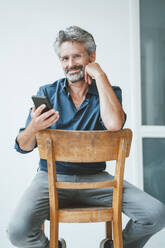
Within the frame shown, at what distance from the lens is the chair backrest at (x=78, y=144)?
120 cm

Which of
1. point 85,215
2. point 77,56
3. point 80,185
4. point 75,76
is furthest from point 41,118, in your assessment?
point 77,56

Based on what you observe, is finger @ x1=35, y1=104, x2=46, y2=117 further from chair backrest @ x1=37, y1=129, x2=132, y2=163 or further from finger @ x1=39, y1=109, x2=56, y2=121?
chair backrest @ x1=37, y1=129, x2=132, y2=163

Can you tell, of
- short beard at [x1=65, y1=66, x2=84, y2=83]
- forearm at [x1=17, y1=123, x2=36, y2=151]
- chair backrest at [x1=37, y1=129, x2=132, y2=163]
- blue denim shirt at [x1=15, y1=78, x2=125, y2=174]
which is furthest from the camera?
short beard at [x1=65, y1=66, x2=84, y2=83]

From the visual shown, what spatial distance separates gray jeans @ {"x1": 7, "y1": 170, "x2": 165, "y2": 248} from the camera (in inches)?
49.9

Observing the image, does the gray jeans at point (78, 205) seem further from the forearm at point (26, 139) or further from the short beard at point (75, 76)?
the short beard at point (75, 76)

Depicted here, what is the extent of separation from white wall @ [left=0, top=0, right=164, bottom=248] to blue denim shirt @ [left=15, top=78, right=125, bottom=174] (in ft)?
1.98

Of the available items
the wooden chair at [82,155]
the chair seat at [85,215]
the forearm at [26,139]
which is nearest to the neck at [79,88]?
the forearm at [26,139]

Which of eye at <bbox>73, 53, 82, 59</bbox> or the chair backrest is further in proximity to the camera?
eye at <bbox>73, 53, 82, 59</bbox>

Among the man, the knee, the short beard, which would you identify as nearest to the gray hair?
the man

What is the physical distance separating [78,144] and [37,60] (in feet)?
4.36

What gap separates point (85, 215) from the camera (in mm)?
1276

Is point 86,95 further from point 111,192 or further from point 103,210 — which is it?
point 103,210

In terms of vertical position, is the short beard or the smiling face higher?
the smiling face

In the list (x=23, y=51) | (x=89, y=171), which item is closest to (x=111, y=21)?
(x=23, y=51)
